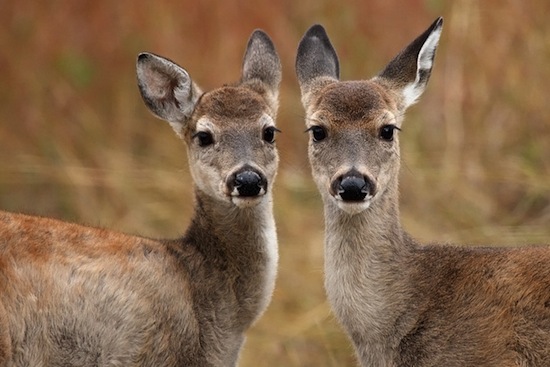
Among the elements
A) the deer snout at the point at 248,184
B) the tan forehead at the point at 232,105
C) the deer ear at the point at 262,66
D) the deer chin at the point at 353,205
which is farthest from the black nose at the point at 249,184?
the deer ear at the point at 262,66

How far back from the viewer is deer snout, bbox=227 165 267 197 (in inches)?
330

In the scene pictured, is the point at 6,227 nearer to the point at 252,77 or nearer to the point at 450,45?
the point at 252,77

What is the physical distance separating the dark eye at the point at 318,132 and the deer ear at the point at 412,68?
0.60 metres

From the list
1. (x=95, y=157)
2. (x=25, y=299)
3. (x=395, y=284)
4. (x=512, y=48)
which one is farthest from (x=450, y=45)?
(x=25, y=299)

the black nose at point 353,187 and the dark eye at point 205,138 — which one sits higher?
the black nose at point 353,187

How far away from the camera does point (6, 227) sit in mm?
7934

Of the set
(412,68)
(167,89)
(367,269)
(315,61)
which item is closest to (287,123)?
(167,89)

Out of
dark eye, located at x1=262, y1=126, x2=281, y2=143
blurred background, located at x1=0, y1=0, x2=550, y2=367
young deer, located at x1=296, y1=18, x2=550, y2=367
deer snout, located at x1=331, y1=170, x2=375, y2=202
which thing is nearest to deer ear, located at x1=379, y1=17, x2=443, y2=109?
young deer, located at x1=296, y1=18, x2=550, y2=367

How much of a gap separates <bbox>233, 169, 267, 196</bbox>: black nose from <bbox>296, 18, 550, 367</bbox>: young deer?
1.26 feet

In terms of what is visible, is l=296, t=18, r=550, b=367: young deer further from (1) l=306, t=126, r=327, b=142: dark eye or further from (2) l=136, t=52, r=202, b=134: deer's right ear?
(2) l=136, t=52, r=202, b=134: deer's right ear

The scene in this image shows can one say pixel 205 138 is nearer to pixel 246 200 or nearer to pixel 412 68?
pixel 246 200

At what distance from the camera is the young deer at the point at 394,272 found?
7.59 metres

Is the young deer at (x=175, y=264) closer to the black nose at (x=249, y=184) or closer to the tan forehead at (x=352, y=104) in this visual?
the black nose at (x=249, y=184)

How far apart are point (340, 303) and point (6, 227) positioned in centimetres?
173
